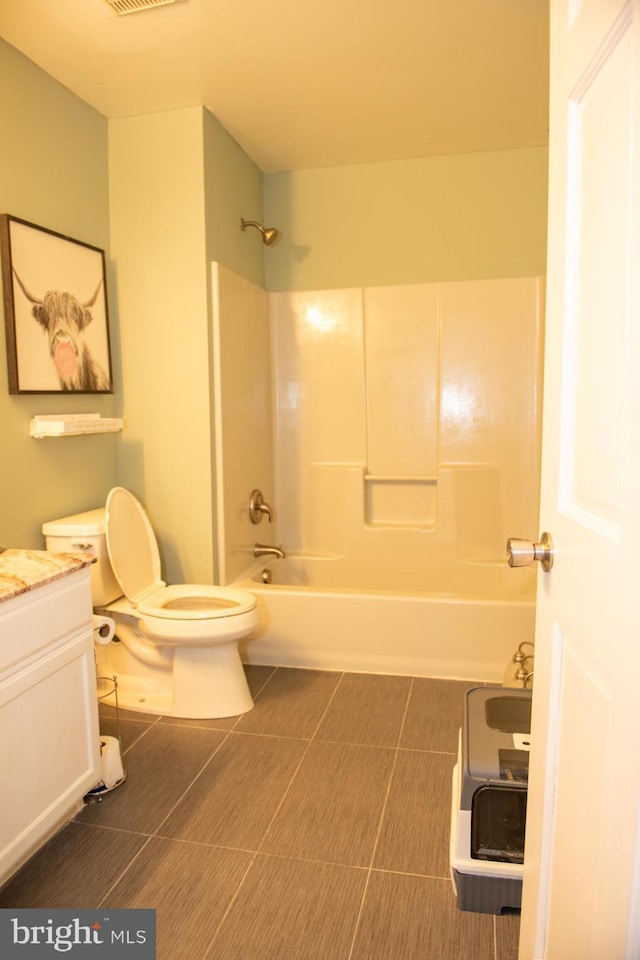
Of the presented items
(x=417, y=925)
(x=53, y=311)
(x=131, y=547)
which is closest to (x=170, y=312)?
(x=53, y=311)

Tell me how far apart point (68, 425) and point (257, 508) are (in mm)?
1176

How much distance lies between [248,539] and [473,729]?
73.1 inches

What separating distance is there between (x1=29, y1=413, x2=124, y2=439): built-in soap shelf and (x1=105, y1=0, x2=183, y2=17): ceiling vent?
1.36 meters

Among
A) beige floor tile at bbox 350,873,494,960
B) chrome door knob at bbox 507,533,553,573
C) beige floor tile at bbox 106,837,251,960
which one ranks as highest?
chrome door knob at bbox 507,533,553,573

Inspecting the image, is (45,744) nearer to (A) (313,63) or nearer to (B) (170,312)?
(B) (170,312)

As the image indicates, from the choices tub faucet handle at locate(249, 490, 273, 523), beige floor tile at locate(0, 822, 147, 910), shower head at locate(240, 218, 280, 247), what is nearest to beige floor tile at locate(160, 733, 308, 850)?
beige floor tile at locate(0, 822, 147, 910)

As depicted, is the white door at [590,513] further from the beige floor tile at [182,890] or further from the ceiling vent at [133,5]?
the ceiling vent at [133,5]

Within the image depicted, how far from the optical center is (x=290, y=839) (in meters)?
1.88

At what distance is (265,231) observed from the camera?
3.41 metres

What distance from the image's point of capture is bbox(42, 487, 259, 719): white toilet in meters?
2.50

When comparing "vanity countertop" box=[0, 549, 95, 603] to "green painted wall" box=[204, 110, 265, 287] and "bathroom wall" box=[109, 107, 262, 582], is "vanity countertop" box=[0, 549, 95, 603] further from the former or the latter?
"green painted wall" box=[204, 110, 265, 287]

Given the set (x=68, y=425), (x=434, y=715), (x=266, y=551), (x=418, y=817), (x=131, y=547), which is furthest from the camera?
(x=266, y=551)

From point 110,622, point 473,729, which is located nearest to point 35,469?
point 110,622

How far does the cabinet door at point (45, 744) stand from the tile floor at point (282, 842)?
15 cm
